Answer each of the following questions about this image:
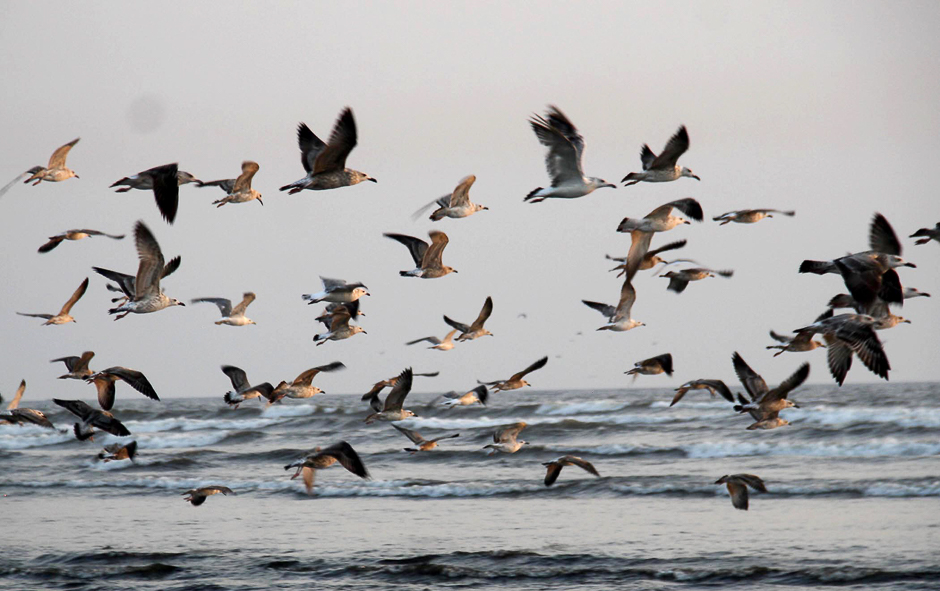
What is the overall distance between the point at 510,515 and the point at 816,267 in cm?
828

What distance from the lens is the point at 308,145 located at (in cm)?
1072

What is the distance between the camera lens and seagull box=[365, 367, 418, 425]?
12773 mm

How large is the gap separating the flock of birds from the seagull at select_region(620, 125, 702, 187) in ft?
0.04

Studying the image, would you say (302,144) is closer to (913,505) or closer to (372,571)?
(372,571)

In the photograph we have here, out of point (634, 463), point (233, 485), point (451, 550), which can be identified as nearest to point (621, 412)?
point (634, 463)

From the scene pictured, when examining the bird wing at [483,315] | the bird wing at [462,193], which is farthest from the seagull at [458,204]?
the bird wing at [483,315]

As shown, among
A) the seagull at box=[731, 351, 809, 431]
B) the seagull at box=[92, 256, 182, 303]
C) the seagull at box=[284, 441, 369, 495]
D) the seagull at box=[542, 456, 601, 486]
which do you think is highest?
the seagull at box=[92, 256, 182, 303]

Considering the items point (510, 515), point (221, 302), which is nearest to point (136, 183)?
point (221, 302)

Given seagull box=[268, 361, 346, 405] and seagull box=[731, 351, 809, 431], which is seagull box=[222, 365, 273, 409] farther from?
seagull box=[731, 351, 809, 431]

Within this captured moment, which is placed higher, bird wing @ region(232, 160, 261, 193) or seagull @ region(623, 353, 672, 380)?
bird wing @ region(232, 160, 261, 193)

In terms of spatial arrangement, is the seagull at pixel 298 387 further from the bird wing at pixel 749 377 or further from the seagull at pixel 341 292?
the bird wing at pixel 749 377

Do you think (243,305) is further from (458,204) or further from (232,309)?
(458,204)

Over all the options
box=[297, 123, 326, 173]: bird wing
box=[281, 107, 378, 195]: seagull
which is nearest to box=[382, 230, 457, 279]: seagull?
box=[281, 107, 378, 195]: seagull

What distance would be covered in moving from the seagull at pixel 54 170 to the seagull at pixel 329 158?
10.2 feet
